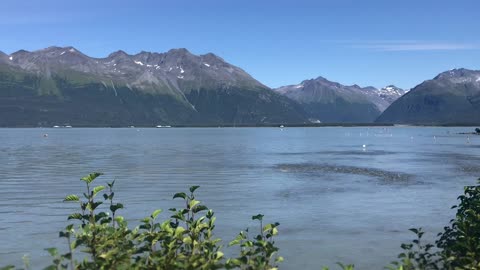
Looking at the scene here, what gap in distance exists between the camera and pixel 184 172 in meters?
74.9

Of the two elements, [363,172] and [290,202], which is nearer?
[290,202]

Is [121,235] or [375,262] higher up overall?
[121,235]

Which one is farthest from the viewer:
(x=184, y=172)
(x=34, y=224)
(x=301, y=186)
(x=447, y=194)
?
(x=184, y=172)

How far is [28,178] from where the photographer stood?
6612 centimetres

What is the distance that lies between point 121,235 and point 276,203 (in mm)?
33936

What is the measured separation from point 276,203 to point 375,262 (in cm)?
1890

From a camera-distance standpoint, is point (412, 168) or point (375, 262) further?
point (412, 168)

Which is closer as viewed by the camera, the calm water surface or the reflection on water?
the calm water surface

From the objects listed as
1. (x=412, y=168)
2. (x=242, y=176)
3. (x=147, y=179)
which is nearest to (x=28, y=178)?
(x=147, y=179)

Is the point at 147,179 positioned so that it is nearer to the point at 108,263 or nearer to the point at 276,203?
the point at 276,203

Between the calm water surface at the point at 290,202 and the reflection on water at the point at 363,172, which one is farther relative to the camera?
the reflection on water at the point at 363,172

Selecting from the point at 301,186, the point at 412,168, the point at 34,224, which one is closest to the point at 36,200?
the point at 34,224

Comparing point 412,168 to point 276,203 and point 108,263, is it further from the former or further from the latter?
point 108,263

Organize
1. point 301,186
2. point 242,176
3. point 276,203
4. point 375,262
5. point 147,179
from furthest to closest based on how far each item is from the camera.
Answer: point 242,176, point 147,179, point 301,186, point 276,203, point 375,262
